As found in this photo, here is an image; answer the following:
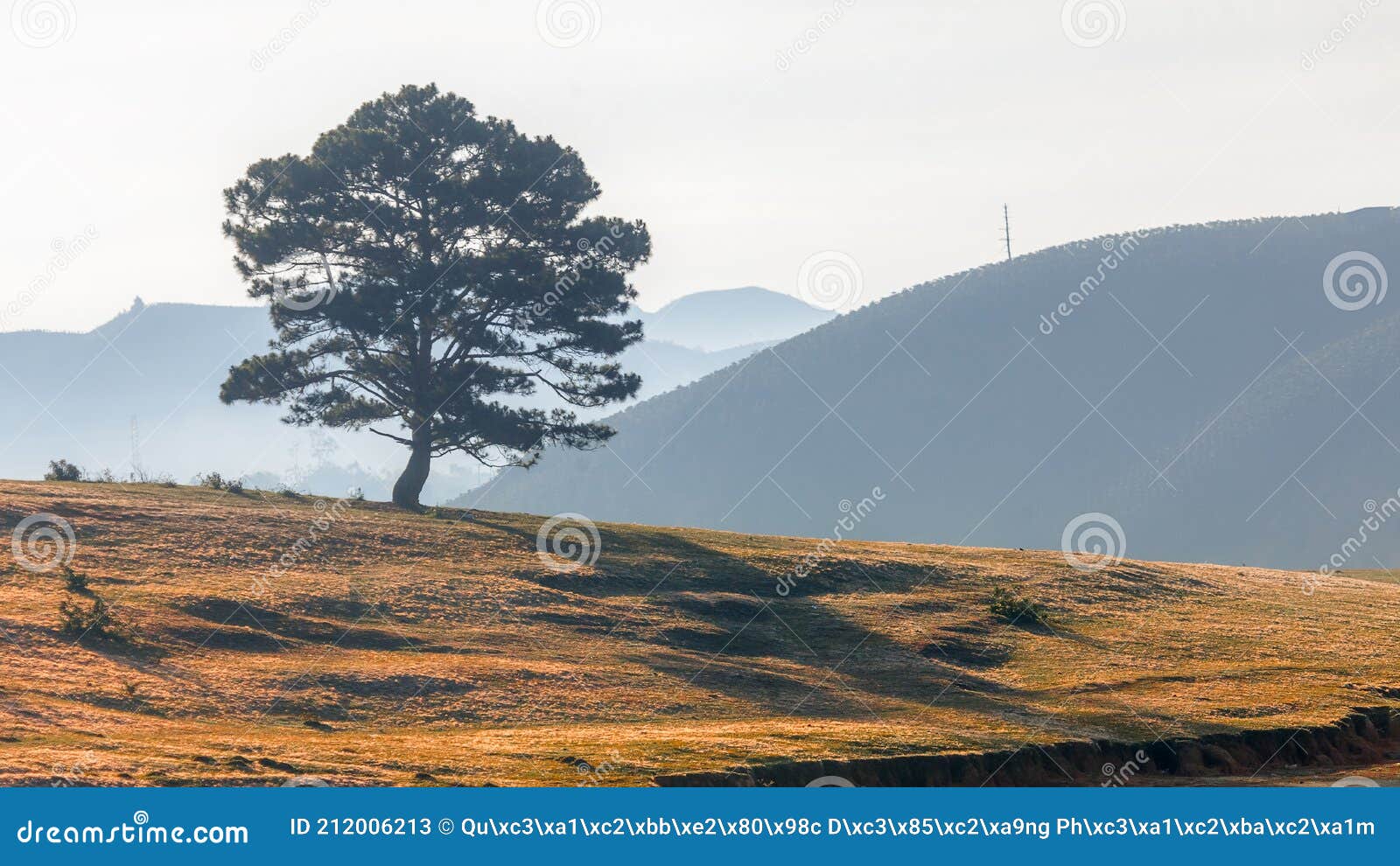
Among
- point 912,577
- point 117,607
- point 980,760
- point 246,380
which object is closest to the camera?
point 980,760

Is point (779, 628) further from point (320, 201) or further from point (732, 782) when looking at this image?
point (320, 201)

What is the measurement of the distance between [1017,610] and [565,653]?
1644 cm

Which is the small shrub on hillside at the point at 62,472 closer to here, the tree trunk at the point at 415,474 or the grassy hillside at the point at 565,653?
the grassy hillside at the point at 565,653

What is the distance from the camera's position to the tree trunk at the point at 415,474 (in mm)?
59250

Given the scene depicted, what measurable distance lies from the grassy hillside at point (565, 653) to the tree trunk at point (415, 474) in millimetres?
1651

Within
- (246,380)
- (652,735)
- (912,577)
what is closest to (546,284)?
(246,380)

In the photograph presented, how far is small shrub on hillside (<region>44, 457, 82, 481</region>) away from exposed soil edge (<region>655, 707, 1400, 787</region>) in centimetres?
4340

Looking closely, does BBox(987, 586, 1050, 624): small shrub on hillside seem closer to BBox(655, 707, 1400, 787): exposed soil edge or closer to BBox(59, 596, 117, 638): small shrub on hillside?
BBox(655, 707, 1400, 787): exposed soil edge

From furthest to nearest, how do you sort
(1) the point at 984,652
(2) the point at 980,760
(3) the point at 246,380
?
1. (3) the point at 246,380
2. (1) the point at 984,652
3. (2) the point at 980,760

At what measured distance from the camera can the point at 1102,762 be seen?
104ft

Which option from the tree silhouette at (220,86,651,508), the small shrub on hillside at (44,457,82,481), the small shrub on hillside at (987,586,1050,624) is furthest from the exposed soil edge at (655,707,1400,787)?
the small shrub on hillside at (44,457,82,481)

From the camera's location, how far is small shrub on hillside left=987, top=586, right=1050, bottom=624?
4741cm

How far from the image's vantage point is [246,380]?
57.4 meters

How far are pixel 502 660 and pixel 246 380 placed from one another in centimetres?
2508
